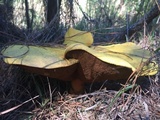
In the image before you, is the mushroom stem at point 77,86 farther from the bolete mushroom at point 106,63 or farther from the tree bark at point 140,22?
the tree bark at point 140,22

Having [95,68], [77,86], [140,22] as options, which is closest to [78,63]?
[95,68]

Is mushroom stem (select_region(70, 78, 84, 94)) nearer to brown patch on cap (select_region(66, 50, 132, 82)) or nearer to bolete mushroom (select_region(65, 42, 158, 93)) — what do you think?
bolete mushroom (select_region(65, 42, 158, 93))

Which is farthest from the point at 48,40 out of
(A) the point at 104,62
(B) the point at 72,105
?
(A) the point at 104,62

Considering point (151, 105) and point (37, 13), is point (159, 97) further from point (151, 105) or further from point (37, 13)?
point (37, 13)

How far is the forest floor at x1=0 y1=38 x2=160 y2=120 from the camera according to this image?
1.18 m

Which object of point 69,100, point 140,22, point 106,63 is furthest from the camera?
point 140,22

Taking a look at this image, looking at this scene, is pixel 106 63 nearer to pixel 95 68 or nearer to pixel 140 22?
pixel 95 68

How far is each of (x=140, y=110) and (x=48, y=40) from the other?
1092mm

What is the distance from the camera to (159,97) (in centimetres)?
133

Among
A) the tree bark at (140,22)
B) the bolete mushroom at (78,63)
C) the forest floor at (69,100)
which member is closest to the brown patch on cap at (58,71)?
the bolete mushroom at (78,63)

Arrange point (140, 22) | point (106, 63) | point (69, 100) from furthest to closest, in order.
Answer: point (140, 22), point (69, 100), point (106, 63)

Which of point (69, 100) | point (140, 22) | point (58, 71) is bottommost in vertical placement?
point (69, 100)

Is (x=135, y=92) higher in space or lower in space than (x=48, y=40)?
lower

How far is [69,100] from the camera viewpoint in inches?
51.3
